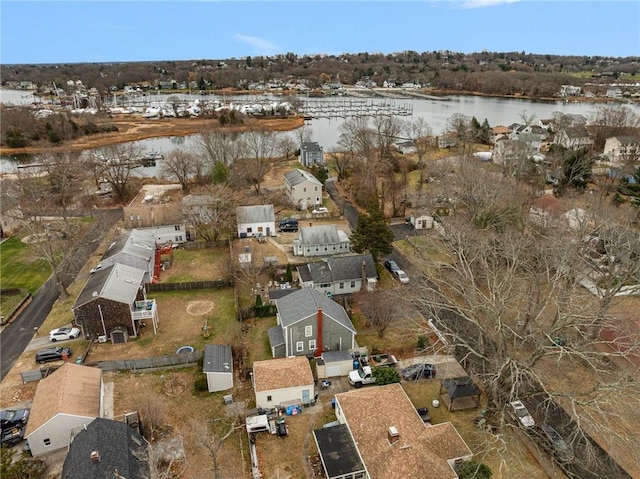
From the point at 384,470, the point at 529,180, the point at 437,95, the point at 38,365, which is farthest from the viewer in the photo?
the point at 437,95

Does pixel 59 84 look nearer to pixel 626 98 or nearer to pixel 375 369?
pixel 375 369

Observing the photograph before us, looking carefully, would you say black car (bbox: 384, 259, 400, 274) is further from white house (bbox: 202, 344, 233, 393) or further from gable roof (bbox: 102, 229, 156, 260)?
gable roof (bbox: 102, 229, 156, 260)

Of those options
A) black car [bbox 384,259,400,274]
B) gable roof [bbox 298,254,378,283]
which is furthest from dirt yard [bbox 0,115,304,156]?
gable roof [bbox 298,254,378,283]

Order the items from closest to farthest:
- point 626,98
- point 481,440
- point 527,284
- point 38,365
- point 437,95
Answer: point 481,440, point 38,365, point 527,284, point 626,98, point 437,95

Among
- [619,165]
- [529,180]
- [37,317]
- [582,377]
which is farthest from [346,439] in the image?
[619,165]

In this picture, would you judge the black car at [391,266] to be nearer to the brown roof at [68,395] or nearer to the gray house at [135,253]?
the gray house at [135,253]

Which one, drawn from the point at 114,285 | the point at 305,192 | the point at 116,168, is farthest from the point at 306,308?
the point at 116,168
